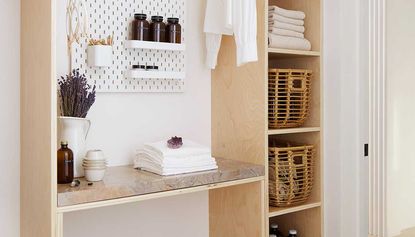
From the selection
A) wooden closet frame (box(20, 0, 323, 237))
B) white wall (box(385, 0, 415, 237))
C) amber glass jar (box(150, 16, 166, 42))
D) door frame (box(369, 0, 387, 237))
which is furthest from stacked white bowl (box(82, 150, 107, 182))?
white wall (box(385, 0, 415, 237))

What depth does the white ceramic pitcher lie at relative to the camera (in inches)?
67.6

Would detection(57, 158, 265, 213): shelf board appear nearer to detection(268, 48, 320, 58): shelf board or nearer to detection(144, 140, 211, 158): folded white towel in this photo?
detection(144, 140, 211, 158): folded white towel

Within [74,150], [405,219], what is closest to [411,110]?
[405,219]

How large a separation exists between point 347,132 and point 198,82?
85cm

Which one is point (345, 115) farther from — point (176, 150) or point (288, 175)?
point (176, 150)

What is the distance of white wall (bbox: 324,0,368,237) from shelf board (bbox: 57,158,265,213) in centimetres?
51

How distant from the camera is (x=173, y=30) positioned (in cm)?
212

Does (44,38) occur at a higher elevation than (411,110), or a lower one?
higher

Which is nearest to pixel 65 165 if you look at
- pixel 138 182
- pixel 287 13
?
pixel 138 182

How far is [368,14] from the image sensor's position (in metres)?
2.28

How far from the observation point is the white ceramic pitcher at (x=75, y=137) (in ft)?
5.64

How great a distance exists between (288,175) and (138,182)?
0.90m

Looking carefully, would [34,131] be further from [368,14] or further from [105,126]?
[368,14]

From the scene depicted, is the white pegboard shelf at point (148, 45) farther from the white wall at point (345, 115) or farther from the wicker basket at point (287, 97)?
the white wall at point (345, 115)
